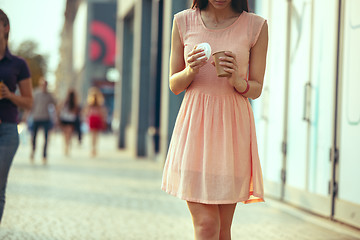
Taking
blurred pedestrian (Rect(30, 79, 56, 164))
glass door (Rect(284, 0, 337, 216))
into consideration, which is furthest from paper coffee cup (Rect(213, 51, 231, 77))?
blurred pedestrian (Rect(30, 79, 56, 164))

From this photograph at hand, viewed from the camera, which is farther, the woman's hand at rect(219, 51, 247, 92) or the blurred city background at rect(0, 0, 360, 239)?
the blurred city background at rect(0, 0, 360, 239)

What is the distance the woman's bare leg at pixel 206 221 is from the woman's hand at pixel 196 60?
2.29ft

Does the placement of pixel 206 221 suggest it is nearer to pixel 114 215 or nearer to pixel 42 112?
pixel 114 215

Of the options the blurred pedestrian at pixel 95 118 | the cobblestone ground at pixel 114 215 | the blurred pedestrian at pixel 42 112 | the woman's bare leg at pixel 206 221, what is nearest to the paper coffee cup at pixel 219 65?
the woman's bare leg at pixel 206 221

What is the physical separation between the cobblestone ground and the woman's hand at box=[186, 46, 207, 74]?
109 inches

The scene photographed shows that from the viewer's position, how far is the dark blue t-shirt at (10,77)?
4273mm

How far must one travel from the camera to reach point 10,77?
4309 mm

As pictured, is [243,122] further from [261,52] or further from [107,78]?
[107,78]

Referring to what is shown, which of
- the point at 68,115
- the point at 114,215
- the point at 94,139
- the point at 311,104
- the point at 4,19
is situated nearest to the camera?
the point at 4,19

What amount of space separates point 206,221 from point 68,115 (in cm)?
1389

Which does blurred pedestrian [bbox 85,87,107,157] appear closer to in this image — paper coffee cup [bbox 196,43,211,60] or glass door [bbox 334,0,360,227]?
glass door [bbox 334,0,360,227]

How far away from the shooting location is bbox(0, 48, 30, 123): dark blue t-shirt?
427 cm

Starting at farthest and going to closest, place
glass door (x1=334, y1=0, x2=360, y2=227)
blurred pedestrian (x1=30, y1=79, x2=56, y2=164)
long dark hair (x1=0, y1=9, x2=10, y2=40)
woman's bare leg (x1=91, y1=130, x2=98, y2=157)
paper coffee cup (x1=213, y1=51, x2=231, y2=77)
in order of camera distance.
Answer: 1. woman's bare leg (x1=91, y1=130, x2=98, y2=157)
2. blurred pedestrian (x1=30, y1=79, x2=56, y2=164)
3. glass door (x1=334, y1=0, x2=360, y2=227)
4. long dark hair (x1=0, y1=9, x2=10, y2=40)
5. paper coffee cup (x1=213, y1=51, x2=231, y2=77)

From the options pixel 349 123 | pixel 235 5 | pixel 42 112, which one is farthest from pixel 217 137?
pixel 42 112
